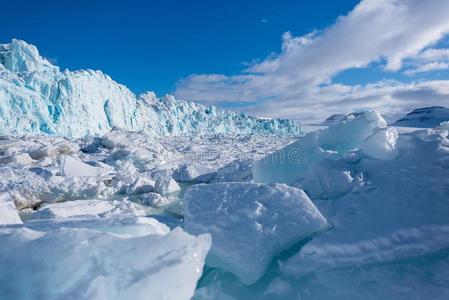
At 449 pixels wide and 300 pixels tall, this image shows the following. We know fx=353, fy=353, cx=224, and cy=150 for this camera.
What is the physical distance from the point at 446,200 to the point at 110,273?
2300mm

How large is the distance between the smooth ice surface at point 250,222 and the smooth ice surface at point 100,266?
0.60 m

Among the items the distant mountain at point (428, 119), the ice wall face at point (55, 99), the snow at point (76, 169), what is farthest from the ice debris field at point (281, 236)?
the ice wall face at point (55, 99)

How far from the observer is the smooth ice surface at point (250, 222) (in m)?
2.29

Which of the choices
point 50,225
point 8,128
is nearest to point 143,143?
point 8,128

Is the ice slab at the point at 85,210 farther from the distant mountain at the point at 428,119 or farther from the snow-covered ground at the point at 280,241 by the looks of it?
the distant mountain at the point at 428,119

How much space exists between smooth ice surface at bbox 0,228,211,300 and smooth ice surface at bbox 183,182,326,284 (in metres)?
0.60

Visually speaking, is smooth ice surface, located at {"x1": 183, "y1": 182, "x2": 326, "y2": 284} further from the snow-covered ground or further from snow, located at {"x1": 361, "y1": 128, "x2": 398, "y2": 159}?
snow, located at {"x1": 361, "y1": 128, "x2": 398, "y2": 159}

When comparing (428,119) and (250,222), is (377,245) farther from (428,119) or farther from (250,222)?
(428,119)

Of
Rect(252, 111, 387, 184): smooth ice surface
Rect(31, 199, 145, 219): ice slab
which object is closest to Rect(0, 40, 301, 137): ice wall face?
Rect(31, 199, 145, 219): ice slab

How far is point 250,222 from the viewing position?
2.51 m

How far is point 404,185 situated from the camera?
275 cm

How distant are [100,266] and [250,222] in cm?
115

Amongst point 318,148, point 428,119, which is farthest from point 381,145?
point 428,119

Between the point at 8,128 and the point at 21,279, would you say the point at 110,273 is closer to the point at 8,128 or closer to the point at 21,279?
the point at 21,279
